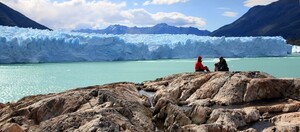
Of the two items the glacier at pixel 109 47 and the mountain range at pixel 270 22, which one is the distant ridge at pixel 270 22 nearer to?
the mountain range at pixel 270 22

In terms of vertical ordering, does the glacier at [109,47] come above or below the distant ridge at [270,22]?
below

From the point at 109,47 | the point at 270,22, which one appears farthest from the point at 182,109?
the point at 270,22

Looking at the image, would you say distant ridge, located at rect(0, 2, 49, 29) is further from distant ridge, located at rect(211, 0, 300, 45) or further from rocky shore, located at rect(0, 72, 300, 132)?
rocky shore, located at rect(0, 72, 300, 132)

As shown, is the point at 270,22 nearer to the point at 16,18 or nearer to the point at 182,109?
the point at 16,18

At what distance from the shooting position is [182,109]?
25.6ft

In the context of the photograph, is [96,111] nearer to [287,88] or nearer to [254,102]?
[254,102]

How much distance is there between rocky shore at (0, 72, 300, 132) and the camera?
20.3 feet

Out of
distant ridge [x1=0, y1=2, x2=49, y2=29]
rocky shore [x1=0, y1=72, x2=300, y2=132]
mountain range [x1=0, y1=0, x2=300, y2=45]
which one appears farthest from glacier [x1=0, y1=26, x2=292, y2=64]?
mountain range [x1=0, y1=0, x2=300, y2=45]

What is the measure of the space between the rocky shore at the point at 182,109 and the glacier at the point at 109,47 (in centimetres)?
3068

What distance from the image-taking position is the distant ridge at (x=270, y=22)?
132 metres

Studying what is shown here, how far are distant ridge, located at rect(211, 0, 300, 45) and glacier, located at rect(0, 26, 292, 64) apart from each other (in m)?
84.0

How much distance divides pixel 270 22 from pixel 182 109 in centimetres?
14887

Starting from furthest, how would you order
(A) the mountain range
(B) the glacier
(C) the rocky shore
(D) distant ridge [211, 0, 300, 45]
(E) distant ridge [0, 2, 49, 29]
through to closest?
(D) distant ridge [211, 0, 300, 45] < (A) the mountain range < (E) distant ridge [0, 2, 49, 29] < (B) the glacier < (C) the rocky shore

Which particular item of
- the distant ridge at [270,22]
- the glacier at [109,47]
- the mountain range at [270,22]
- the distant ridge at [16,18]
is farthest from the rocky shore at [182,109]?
the distant ridge at [270,22]
